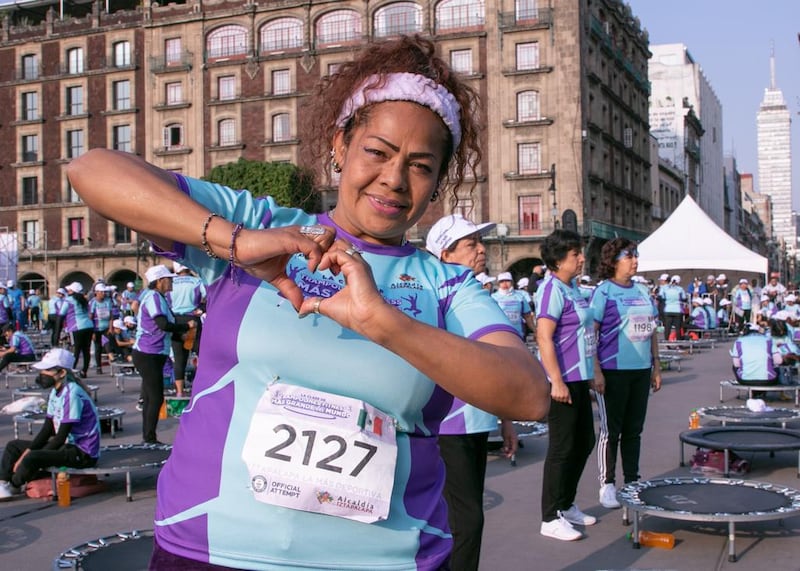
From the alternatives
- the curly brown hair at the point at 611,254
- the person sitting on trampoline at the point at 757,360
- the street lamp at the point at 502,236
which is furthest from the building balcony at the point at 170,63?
the curly brown hair at the point at 611,254

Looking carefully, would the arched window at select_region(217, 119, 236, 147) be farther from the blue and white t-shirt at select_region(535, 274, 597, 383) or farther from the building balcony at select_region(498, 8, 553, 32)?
the blue and white t-shirt at select_region(535, 274, 597, 383)

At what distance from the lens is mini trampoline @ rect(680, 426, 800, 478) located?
26.3ft

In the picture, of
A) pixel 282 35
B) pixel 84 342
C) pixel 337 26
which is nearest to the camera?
pixel 84 342

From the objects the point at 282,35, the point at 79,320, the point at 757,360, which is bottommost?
the point at 757,360

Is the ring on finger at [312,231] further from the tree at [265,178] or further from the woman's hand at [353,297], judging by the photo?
the tree at [265,178]

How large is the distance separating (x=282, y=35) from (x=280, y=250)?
164 ft

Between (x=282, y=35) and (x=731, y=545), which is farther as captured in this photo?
(x=282, y=35)

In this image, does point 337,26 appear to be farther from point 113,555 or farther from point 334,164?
point 334,164

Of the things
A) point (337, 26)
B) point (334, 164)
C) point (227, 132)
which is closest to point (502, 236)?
point (337, 26)

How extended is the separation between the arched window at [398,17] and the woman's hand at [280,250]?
152 ft

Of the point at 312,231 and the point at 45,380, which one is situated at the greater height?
the point at 312,231

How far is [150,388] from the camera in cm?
995

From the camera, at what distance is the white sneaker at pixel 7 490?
25.9 feet

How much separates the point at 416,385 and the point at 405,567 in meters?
0.39
